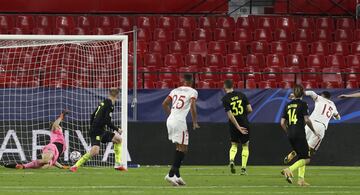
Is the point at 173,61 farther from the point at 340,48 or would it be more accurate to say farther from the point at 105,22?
the point at 340,48

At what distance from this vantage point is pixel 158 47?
29.6 metres

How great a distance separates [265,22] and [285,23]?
2.15 ft

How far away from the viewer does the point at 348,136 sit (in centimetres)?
2508

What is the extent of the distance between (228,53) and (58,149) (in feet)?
29.5

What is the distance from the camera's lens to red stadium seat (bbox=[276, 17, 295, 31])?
32.1 meters

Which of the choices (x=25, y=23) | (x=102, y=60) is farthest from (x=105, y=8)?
(x=102, y=60)

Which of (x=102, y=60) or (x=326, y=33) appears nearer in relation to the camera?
(x=102, y=60)

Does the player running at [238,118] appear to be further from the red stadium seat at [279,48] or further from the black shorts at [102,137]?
the red stadium seat at [279,48]

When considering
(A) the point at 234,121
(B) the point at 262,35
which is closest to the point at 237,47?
(B) the point at 262,35

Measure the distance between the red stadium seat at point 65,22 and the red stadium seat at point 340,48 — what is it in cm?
805

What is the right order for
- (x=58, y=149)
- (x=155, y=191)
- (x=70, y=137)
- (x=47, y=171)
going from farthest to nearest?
(x=70, y=137) → (x=58, y=149) → (x=47, y=171) → (x=155, y=191)

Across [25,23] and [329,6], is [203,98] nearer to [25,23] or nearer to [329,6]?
[25,23]

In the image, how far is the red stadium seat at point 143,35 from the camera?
30.3 metres

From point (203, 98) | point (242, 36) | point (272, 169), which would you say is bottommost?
point (272, 169)
